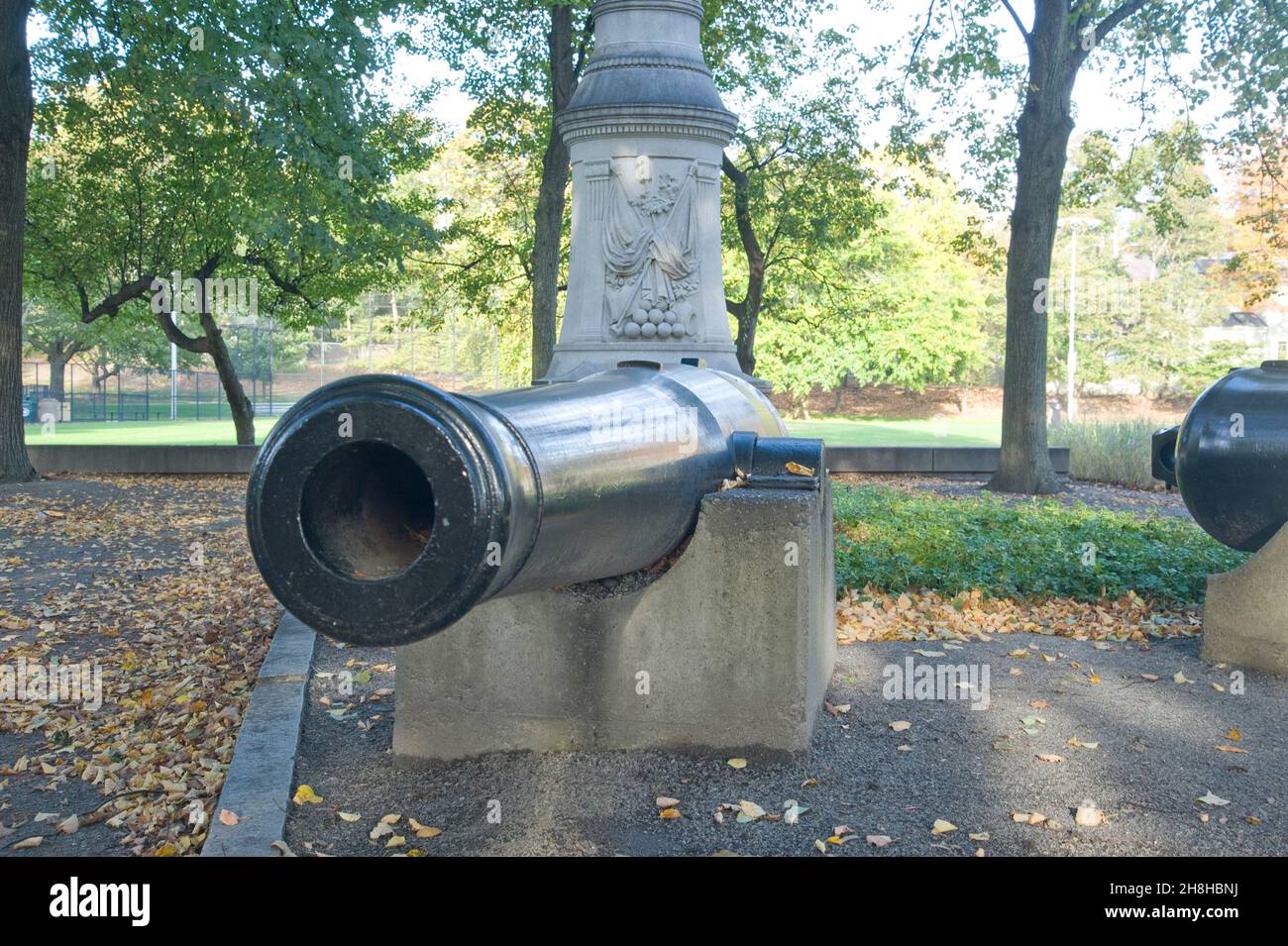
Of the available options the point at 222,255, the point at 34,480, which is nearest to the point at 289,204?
the point at 34,480

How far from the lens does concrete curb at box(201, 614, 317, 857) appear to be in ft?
12.5

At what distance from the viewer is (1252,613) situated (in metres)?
5.96

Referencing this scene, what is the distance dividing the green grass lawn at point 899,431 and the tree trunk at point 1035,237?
13.7 meters

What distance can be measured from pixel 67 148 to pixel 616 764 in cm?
1991

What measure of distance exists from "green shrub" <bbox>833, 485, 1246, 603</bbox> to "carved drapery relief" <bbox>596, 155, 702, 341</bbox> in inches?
84.9

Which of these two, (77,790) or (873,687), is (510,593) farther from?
(873,687)

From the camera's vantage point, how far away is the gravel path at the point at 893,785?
3857 millimetres

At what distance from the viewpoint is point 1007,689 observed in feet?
18.3

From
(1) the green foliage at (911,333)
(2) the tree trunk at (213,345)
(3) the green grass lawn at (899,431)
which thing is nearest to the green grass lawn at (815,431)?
(3) the green grass lawn at (899,431)

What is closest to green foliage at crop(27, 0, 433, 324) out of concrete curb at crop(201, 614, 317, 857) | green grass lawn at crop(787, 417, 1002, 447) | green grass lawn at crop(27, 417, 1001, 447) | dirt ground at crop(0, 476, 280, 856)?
dirt ground at crop(0, 476, 280, 856)

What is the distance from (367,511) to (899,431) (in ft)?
124

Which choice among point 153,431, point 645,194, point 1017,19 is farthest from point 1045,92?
point 153,431

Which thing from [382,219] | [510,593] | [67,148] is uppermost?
[67,148]

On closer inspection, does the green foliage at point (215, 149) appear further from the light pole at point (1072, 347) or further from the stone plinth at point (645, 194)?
the light pole at point (1072, 347)
